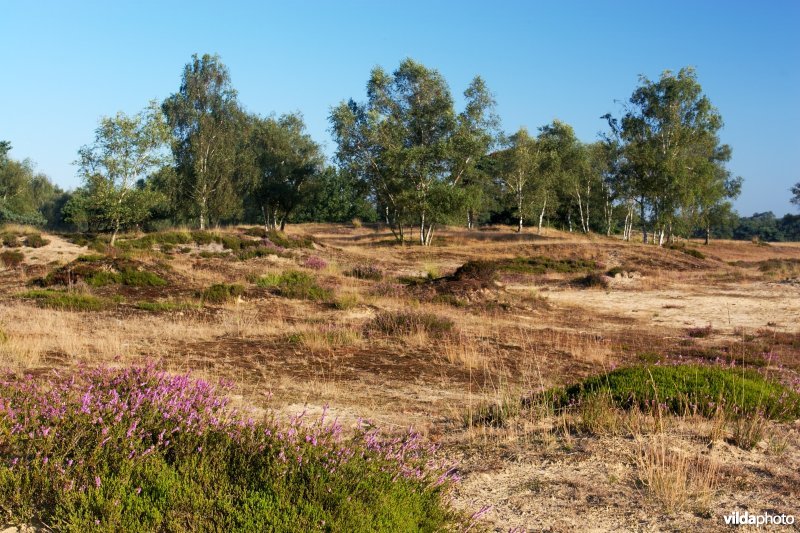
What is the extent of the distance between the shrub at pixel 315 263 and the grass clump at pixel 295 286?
19.0ft

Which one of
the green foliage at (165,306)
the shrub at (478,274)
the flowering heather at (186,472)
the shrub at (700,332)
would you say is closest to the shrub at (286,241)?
the shrub at (478,274)

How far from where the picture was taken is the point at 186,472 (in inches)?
147

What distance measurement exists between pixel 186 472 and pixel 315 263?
90.2 feet

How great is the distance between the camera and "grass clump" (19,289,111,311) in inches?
591

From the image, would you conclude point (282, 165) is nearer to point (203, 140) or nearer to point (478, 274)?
point (203, 140)

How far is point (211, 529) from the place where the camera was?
330cm

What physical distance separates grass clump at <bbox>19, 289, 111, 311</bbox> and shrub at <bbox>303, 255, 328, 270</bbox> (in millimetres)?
14165

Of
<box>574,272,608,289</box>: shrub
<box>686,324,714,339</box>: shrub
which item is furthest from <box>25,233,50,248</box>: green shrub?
<box>686,324,714,339</box>: shrub

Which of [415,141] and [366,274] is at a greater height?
[415,141]

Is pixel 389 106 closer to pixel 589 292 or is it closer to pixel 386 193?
pixel 386 193

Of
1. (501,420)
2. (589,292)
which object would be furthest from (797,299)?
(501,420)

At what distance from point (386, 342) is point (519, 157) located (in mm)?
49313

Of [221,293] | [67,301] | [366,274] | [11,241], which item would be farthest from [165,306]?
[11,241]

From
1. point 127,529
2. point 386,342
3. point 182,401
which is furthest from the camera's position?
point 386,342
